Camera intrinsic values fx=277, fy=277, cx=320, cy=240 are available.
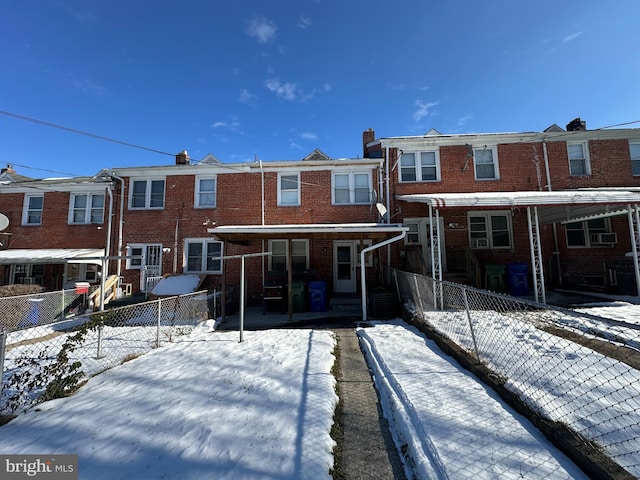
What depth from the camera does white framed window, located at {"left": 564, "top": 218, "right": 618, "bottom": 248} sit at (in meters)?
11.4

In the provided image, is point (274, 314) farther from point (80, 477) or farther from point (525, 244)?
point (525, 244)

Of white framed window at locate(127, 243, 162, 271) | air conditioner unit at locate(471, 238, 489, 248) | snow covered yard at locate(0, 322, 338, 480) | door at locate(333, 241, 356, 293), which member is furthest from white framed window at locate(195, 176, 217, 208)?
air conditioner unit at locate(471, 238, 489, 248)

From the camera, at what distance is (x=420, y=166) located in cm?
1236

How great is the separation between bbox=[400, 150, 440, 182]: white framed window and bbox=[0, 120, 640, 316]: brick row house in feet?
0.15

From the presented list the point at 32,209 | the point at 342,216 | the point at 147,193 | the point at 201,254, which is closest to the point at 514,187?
the point at 342,216

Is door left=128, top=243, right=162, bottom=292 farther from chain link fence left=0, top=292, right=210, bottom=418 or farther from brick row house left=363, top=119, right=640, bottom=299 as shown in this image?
brick row house left=363, top=119, right=640, bottom=299

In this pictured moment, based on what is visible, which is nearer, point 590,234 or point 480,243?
point 590,234

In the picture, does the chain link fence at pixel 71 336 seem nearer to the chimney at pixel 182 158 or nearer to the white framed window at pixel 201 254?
the white framed window at pixel 201 254

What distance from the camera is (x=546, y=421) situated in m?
2.84

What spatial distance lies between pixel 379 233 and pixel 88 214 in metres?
13.9

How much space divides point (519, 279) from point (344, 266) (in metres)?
6.71

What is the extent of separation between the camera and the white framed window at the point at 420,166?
1232 cm

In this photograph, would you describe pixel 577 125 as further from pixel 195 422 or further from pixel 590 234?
pixel 195 422

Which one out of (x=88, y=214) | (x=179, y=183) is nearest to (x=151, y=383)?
(x=179, y=183)
